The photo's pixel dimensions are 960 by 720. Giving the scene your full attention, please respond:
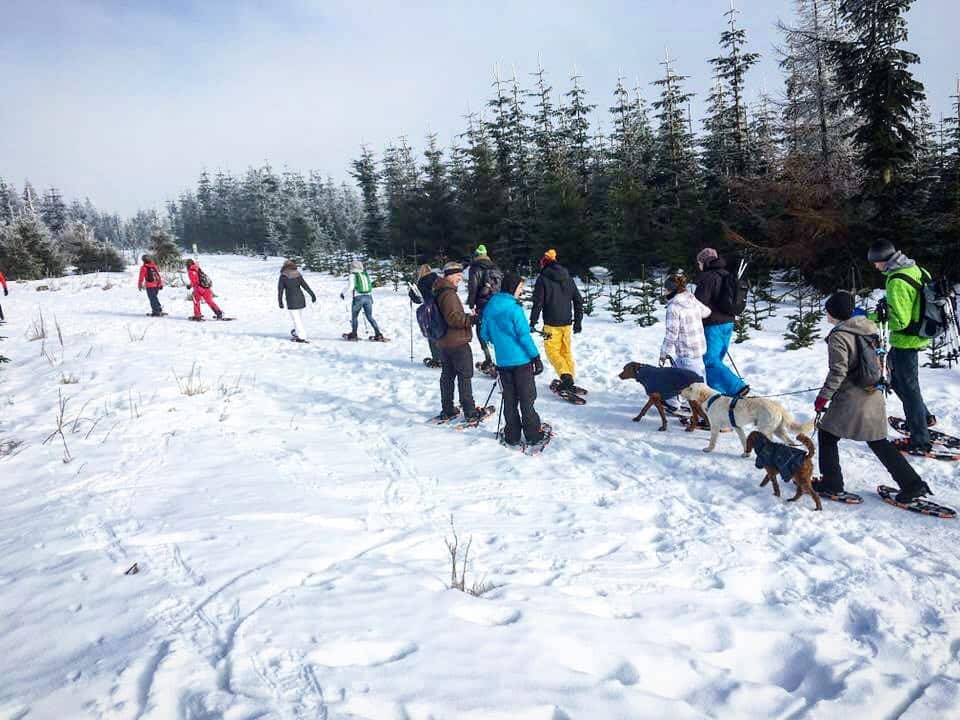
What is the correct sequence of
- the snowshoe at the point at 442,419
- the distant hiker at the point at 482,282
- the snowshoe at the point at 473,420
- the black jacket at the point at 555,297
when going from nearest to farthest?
the snowshoe at the point at 473,420 < the snowshoe at the point at 442,419 < the black jacket at the point at 555,297 < the distant hiker at the point at 482,282

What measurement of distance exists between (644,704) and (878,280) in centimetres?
1590

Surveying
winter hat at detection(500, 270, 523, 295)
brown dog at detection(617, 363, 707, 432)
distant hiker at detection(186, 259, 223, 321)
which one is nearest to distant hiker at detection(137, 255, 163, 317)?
distant hiker at detection(186, 259, 223, 321)

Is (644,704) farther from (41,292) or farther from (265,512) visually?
(41,292)

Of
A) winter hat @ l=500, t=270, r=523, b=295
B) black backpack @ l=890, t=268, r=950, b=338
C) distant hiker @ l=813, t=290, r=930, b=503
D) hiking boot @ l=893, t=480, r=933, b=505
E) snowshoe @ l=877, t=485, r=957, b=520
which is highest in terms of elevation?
winter hat @ l=500, t=270, r=523, b=295

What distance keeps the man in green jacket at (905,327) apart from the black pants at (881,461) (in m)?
1.19

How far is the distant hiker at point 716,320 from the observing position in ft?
21.9

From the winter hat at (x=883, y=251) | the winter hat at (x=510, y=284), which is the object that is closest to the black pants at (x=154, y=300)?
the winter hat at (x=510, y=284)

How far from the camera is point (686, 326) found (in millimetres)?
6457

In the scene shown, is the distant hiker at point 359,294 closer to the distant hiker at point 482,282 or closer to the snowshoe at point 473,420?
the distant hiker at point 482,282

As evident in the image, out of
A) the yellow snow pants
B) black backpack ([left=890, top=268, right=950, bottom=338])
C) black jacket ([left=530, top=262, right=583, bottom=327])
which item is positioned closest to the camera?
black backpack ([left=890, top=268, right=950, bottom=338])

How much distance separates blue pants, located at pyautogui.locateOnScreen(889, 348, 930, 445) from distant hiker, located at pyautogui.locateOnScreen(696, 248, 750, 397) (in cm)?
163

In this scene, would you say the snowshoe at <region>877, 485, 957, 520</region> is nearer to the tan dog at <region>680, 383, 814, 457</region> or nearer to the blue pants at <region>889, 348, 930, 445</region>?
the tan dog at <region>680, 383, 814, 457</region>

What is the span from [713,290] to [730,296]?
0.73 feet

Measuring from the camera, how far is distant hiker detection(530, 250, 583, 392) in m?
7.71
